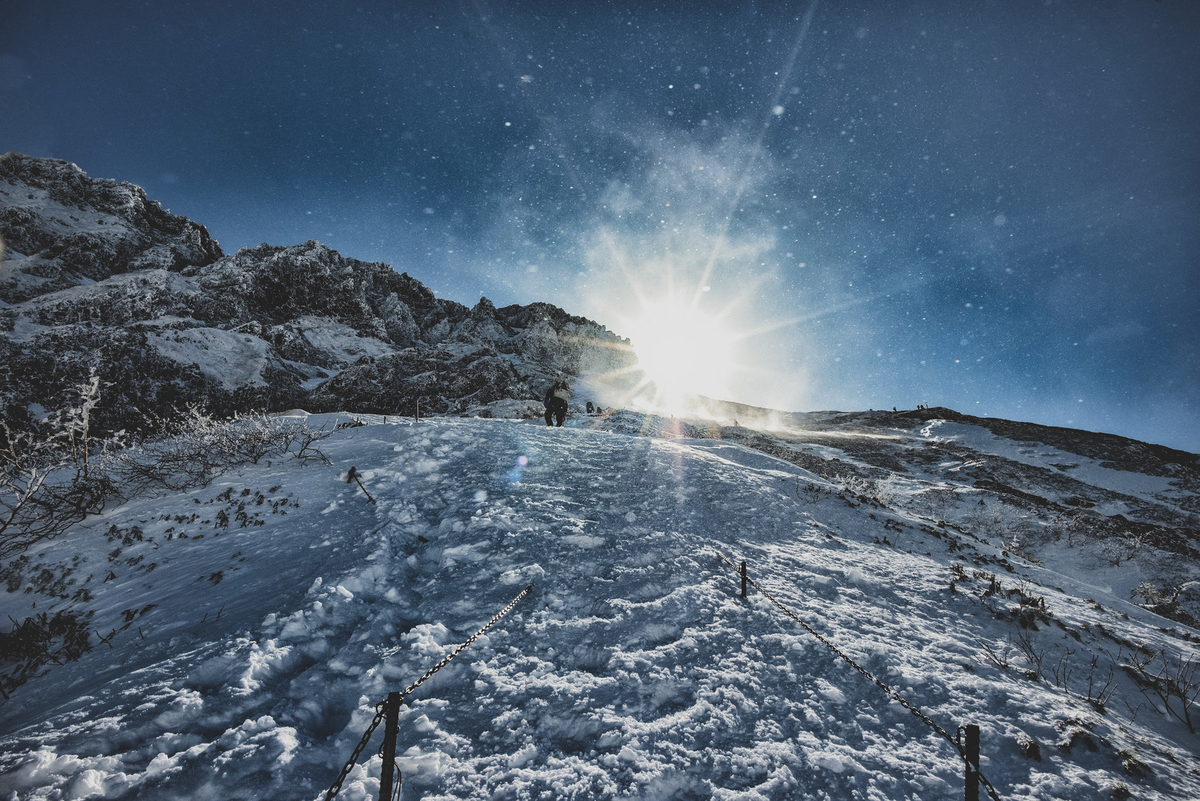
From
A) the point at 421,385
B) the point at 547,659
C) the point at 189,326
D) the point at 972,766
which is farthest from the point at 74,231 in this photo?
the point at 972,766

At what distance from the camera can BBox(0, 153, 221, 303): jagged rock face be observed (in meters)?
28.2

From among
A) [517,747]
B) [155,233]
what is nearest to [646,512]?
[517,747]

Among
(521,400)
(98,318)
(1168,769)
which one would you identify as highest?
(98,318)

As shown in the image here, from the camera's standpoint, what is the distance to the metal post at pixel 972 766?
255 centimetres

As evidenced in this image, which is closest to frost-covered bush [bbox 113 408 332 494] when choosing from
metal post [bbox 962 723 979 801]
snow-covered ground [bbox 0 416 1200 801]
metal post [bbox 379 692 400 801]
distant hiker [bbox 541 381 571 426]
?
snow-covered ground [bbox 0 416 1200 801]

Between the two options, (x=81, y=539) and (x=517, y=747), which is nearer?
(x=517, y=747)

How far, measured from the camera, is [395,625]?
4695mm

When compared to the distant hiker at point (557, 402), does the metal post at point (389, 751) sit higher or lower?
lower

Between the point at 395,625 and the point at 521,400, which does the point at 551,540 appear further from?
the point at 521,400

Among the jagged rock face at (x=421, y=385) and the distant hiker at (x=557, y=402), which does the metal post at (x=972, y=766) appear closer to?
the distant hiker at (x=557, y=402)

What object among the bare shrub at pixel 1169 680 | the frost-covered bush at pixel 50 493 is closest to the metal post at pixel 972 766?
the bare shrub at pixel 1169 680

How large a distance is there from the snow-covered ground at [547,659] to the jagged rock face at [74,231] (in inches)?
1566

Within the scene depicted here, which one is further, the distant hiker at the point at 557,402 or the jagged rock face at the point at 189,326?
the jagged rock face at the point at 189,326

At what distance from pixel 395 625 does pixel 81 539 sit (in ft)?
20.2
